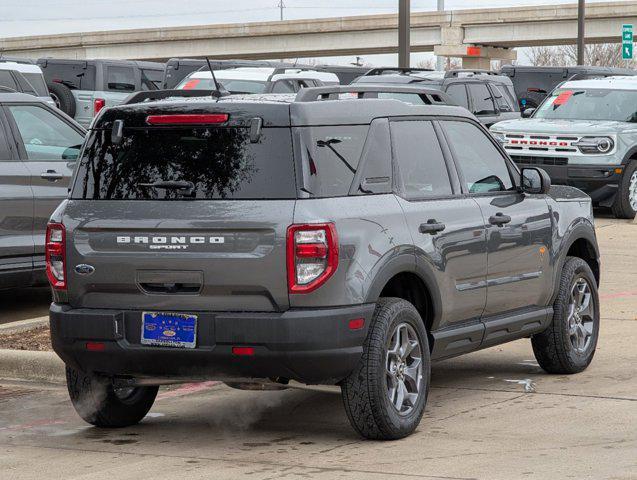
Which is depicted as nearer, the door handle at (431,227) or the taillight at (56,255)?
the taillight at (56,255)

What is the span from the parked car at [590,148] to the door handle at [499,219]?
1206cm

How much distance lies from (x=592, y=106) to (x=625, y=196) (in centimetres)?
179

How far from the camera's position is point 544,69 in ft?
112

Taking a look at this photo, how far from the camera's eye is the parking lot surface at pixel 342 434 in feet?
21.0

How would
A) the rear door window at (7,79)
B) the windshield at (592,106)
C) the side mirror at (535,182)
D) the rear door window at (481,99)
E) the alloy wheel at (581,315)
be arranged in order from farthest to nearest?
the rear door window at (481,99)
the rear door window at (7,79)
the windshield at (592,106)
the alloy wheel at (581,315)
the side mirror at (535,182)

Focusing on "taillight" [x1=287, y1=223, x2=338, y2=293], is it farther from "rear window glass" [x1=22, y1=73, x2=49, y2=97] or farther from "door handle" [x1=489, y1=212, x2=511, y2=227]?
"rear window glass" [x1=22, y1=73, x2=49, y2=97]

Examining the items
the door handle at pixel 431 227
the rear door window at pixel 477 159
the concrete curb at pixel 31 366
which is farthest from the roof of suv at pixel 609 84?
the door handle at pixel 431 227

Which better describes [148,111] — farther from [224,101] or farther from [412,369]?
[412,369]

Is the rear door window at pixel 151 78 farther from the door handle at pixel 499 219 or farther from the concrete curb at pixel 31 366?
the door handle at pixel 499 219

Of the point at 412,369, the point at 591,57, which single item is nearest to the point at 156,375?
the point at 412,369

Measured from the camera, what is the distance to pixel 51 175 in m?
11.6

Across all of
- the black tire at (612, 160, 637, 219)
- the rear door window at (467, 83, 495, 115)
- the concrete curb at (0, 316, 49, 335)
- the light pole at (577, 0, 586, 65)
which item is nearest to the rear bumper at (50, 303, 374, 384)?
the concrete curb at (0, 316, 49, 335)

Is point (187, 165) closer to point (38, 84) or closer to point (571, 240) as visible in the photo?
point (571, 240)

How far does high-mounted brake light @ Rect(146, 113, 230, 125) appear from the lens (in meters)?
6.87
